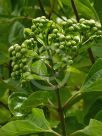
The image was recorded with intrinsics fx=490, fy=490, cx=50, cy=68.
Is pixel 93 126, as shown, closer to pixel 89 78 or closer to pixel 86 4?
pixel 89 78

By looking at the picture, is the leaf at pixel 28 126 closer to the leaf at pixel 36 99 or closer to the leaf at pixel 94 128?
the leaf at pixel 36 99

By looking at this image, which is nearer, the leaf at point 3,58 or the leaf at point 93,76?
the leaf at point 93,76

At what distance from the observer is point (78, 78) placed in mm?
2373

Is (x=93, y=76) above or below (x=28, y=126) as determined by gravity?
above

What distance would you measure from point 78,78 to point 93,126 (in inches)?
26.5

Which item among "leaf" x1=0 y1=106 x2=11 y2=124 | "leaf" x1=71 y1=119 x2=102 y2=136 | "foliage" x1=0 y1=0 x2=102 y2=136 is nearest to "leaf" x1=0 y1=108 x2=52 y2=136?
"foliage" x1=0 y1=0 x2=102 y2=136

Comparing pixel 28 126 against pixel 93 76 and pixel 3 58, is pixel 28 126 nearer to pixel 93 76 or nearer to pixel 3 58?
pixel 93 76

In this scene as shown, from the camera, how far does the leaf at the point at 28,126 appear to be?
1.78 meters

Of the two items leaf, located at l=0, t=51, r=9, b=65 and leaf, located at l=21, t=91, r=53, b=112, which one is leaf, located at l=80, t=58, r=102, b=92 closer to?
leaf, located at l=21, t=91, r=53, b=112

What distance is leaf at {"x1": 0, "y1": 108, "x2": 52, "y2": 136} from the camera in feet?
5.83

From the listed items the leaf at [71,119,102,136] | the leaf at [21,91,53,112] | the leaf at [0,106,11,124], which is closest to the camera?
Answer: the leaf at [71,119,102,136]

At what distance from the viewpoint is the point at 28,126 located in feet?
5.90

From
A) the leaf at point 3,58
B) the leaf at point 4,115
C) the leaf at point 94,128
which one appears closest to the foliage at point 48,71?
the leaf at point 94,128

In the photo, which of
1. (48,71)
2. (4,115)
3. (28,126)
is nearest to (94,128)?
(28,126)
